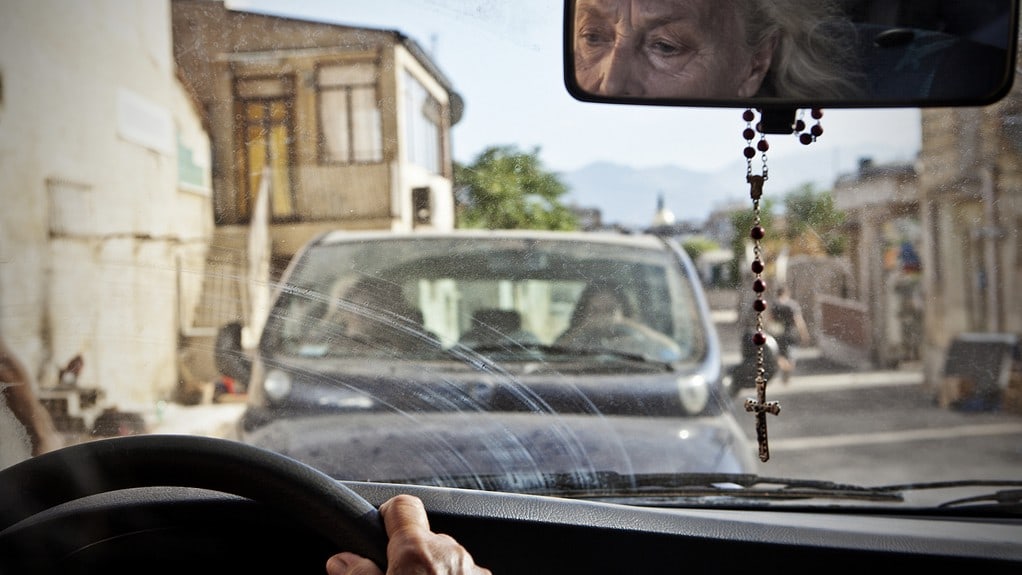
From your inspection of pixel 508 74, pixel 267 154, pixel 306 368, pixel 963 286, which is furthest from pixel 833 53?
pixel 306 368

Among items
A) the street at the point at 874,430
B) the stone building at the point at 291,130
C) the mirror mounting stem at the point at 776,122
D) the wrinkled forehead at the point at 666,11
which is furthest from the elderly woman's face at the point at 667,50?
the street at the point at 874,430

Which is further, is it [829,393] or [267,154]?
[829,393]

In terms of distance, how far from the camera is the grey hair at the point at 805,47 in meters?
1.75

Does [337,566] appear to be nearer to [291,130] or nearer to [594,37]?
[594,37]

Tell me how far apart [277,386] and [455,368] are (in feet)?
1.63

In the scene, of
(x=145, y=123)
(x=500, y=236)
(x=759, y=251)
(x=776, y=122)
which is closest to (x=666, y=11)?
(x=776, y=122)

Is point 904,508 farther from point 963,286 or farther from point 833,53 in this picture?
point 833,53

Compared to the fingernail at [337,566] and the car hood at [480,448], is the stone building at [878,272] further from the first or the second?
the fingernail at [337,566]

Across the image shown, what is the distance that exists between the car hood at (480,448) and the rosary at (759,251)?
0.31 metres

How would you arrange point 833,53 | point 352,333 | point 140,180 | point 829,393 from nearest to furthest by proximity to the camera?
point 833,53 < point 140,180 < point 352,333 < point 829,393

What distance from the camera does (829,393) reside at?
2.63 meters

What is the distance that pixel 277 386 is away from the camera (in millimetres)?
2477

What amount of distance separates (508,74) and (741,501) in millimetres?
1283

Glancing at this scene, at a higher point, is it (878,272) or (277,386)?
(878,272)
